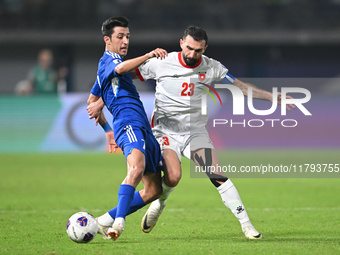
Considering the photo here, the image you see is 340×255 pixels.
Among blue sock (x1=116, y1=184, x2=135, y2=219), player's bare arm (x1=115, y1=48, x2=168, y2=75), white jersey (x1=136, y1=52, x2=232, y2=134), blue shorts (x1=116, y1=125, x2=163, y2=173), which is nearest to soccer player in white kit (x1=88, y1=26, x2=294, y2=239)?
white jersey (x1=136, y1=52, x2=232, y2=134)

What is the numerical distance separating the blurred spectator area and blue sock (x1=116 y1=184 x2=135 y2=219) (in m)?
20.8

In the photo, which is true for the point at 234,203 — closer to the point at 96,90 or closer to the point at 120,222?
the point at 120,222

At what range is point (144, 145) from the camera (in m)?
6.27

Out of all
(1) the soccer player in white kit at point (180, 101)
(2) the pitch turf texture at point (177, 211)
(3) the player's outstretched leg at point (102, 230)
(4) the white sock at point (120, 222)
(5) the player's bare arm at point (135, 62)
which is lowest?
(2) the pitch turf texture at point (177, 211)

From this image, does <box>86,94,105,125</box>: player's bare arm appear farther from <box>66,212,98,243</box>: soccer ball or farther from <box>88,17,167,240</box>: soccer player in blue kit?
<box>66,212,98,243</box>: soccer ball

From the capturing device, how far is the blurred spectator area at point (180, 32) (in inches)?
1049

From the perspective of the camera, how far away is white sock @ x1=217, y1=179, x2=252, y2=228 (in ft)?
21.6

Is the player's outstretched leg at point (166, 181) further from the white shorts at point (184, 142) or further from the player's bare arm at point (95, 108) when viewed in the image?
the player's bare arm at point (95, 108)

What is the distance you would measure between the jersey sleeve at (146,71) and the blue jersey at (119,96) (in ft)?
1.32

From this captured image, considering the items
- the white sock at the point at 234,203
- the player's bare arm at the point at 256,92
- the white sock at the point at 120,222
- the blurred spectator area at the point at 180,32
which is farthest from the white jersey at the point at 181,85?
the blurred spectator area at the point at 180,32

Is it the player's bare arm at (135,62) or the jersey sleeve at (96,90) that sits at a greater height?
the player's bare arm at (135,62)

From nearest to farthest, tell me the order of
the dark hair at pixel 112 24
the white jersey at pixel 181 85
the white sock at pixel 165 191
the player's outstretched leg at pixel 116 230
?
the player's outstretched leg at pixel 116 230 → the dark hair at pixel 112 24 → the white sock at pixel 165 191 → the white jersey at pixel 181 85

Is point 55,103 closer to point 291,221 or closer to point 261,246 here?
point 291,221

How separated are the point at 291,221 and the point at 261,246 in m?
1.98
